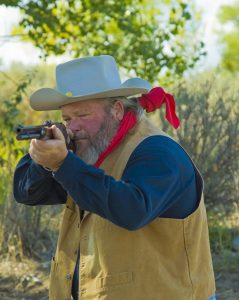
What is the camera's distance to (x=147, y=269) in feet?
11.4

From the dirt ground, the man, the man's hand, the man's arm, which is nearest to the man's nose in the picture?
the man

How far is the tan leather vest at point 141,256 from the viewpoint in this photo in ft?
11.4

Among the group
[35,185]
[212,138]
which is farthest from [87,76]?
[212,138]

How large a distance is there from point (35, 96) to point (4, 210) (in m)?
3.46

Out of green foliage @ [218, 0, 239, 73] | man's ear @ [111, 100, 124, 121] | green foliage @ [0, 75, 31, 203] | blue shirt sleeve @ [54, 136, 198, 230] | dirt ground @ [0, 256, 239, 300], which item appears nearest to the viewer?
blue shirt sleeve @ [54, 136, 198, 230]

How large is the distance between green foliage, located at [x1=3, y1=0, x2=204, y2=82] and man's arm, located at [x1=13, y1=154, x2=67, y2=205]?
11.8 feet

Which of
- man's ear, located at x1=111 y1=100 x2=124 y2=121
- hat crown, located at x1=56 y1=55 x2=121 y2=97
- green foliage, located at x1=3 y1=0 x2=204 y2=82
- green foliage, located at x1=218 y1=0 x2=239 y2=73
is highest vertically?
green foliage, located at x1=218 y1=0 x2=239 y2=73

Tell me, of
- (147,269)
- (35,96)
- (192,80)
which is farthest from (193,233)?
(192,80)

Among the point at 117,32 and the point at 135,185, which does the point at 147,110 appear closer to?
the point at 135,185

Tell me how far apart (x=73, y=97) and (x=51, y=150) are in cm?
62

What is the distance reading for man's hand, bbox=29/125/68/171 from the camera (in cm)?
315

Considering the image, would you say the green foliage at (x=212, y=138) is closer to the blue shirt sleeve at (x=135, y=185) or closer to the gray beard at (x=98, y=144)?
the gray beard at (x=98, y=144)

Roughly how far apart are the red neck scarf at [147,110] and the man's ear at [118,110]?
21 millimetres

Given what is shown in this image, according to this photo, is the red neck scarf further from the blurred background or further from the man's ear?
the blurred background
